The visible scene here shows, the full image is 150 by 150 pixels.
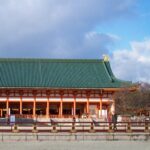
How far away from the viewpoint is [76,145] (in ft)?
97.6

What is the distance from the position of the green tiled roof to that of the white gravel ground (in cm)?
2789

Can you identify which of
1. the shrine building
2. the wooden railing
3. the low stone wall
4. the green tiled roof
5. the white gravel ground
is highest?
the green tiled roof

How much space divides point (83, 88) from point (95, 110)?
11.2 ft

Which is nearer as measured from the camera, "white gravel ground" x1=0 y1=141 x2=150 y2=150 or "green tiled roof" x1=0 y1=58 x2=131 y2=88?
"white gravel ground" x1=0 y1=141 x2=150 y2=150

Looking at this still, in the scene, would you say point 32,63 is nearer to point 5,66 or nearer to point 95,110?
point 5,66

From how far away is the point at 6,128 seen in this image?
33.6 m

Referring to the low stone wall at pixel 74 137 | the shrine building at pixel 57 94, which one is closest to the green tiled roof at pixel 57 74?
the shrine building at pixel 57 94

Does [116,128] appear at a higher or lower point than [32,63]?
lower

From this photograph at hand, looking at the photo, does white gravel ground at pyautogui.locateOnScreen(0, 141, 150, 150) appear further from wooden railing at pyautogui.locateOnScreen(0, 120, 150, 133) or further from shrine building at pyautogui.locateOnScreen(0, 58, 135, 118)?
shrine building at pyautogui.locateOnScreen(0, 58, 135, 118)

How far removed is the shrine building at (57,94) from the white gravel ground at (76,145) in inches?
1059

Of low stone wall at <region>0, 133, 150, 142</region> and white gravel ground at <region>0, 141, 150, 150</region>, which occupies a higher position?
low stone wall at <region>0, 133, 150, 142</region>

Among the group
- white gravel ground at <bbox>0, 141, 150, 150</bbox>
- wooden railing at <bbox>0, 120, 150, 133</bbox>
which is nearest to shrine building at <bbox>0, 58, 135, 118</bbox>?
wooden railing at <bbox>0, 120, 150, 133</bbox>

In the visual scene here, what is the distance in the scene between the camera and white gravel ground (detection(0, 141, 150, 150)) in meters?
29.0

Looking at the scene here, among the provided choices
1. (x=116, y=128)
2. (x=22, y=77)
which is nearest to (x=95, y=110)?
(x=22, y=77)
